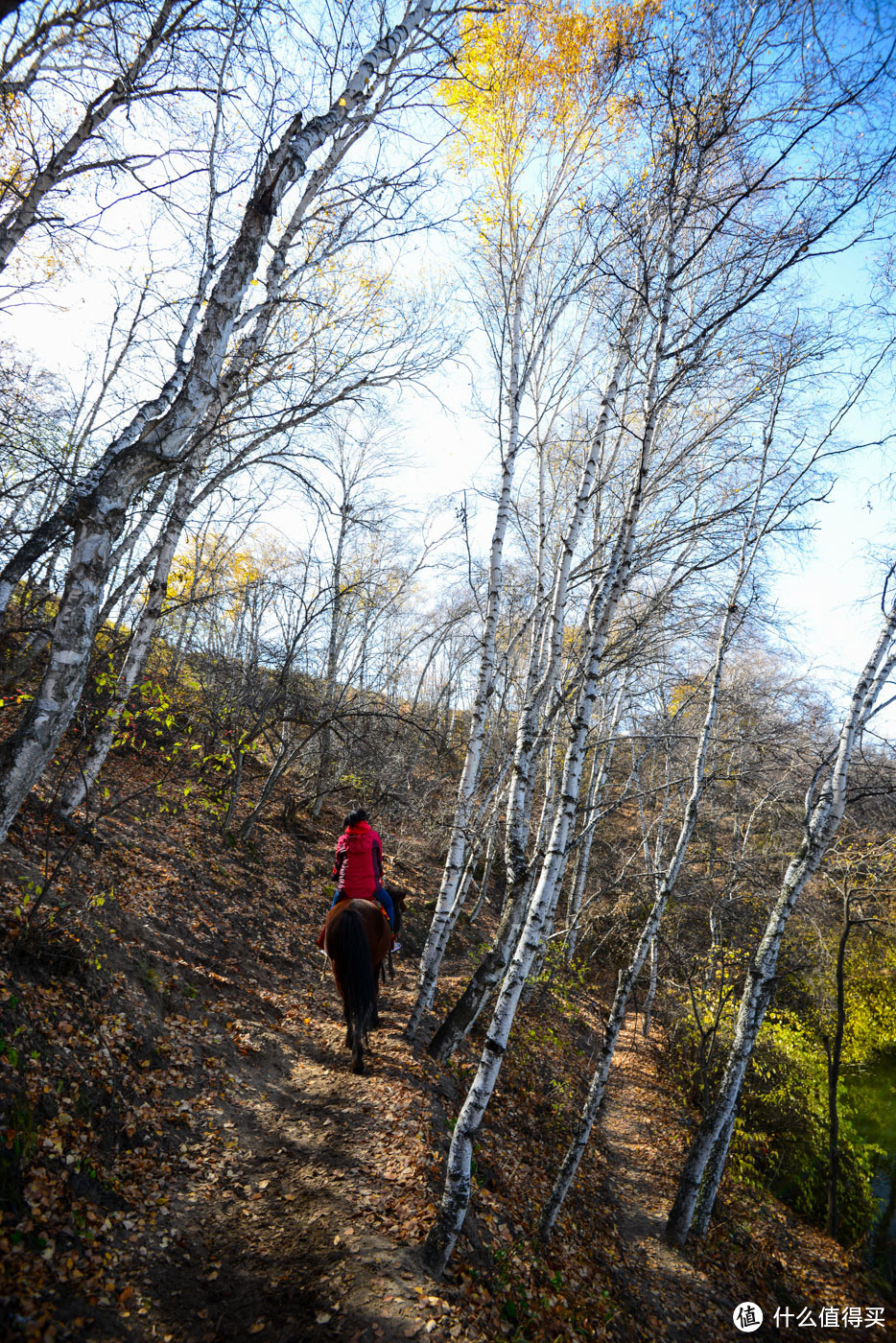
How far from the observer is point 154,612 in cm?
661

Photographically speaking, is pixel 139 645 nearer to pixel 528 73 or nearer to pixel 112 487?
pixel 112 487

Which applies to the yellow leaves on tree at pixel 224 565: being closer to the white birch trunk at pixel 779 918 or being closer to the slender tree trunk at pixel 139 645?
the slender tree trunk at pixel 139 645

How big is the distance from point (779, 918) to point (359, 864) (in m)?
5.12

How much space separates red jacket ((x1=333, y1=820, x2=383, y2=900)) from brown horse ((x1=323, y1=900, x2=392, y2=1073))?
0.55 meters

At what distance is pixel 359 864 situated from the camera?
Result: 6.44 m

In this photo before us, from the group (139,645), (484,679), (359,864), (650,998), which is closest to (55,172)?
(139,645)

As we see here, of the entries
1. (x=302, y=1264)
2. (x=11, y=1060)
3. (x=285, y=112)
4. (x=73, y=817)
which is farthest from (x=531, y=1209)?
(x=285, y=112)

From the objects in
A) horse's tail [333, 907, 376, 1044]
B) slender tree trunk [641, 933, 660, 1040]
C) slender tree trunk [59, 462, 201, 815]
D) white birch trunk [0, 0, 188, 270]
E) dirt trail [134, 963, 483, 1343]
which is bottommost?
slender tree trunk [641, 933, 660, 1040]

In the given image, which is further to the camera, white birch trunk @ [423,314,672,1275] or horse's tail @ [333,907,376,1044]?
horse's tail @ [333,907,376,1044]

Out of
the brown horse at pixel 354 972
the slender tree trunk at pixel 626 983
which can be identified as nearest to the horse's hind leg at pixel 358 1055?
the brown horse at pixel 354 972

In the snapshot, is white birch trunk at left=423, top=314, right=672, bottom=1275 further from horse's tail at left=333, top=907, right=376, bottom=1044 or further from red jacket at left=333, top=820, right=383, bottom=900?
red jacket at left=333, top=820, right=383, bottom=900

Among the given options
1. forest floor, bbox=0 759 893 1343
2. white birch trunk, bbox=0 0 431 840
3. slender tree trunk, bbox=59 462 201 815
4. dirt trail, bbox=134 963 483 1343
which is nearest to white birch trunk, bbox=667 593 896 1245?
forest floor, bbox=0 759 893 1343

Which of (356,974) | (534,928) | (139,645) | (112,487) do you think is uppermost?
(112,487)

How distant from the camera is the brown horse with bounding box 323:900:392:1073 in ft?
17.9
